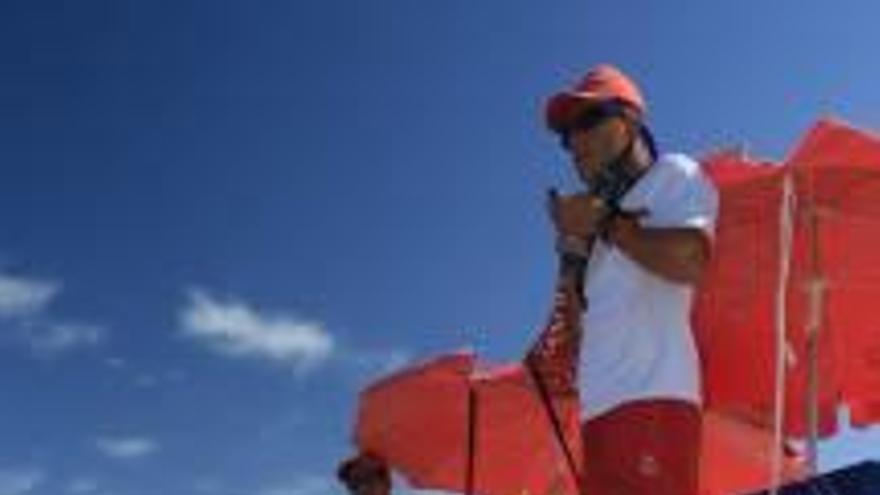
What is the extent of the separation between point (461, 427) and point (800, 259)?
2.92 metres

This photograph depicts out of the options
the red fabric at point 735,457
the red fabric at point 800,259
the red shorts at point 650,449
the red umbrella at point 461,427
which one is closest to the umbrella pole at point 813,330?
the red fabric at point 800,259

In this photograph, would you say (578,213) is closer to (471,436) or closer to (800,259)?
(800,259)

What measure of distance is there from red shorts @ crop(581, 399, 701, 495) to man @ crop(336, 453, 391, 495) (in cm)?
402

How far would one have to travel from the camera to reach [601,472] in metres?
5.94

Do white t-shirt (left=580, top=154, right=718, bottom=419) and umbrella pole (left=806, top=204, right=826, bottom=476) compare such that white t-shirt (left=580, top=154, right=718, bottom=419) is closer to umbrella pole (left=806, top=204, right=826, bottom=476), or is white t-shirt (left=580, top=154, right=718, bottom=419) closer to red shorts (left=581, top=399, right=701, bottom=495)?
red shorts (left=581, top=399, right=701, bottom=495)

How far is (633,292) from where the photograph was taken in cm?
606

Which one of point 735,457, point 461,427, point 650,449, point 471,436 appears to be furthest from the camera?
point 461,427

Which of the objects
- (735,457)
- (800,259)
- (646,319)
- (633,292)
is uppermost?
(800,259)

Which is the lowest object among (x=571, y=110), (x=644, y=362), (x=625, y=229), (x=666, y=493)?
(x=666, y=493)

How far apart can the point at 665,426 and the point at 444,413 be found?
14.7 ft

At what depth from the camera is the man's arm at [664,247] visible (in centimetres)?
586

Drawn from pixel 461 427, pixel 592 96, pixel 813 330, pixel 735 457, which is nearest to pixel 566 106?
pixel 592 96

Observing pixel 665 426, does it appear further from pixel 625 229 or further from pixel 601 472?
pixel 625 229

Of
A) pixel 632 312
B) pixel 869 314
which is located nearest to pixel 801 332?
pixel 869 314
